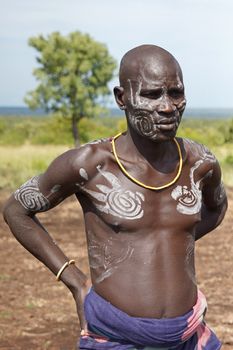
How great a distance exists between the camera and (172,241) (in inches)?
98.4

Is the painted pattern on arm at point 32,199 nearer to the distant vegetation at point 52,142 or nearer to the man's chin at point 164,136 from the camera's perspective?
the man's chin at point 164,136

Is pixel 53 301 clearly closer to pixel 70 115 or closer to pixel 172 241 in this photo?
pixel 172 241

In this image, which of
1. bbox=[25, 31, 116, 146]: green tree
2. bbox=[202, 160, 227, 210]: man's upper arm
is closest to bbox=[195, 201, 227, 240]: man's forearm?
bbox=[202, 160, 227, 210]: man's upper arm

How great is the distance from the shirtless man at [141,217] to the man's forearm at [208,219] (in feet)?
1.12

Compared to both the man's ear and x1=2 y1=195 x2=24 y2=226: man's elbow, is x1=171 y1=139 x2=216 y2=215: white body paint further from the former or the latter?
x1=2 y1=195 x2=24 y2=226: man's elbow

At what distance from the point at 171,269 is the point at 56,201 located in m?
0.49

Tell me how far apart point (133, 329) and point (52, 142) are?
35.9m

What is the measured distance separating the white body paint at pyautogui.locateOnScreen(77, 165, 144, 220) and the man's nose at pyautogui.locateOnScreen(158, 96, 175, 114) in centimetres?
29

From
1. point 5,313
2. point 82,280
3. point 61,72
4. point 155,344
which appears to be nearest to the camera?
point 155,344

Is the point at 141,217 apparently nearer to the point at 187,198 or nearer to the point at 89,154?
→ the point at 187,198

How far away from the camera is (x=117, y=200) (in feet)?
8.19

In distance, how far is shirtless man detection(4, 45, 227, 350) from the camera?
8.00ft

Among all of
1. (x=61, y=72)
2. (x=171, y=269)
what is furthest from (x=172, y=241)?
(x=61, y=72)

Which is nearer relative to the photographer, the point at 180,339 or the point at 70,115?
the point at 180,339
